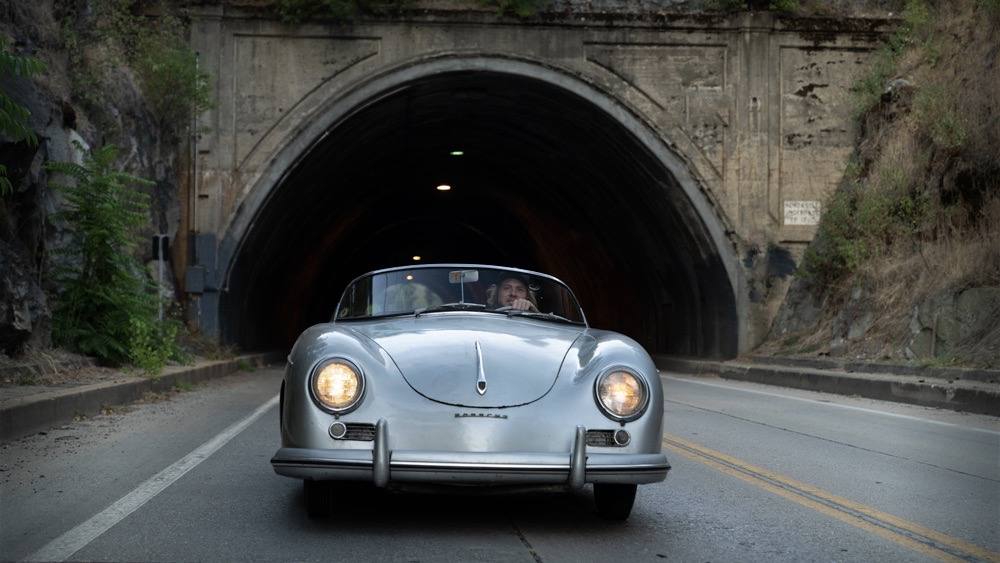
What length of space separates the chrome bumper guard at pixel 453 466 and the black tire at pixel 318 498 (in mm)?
312

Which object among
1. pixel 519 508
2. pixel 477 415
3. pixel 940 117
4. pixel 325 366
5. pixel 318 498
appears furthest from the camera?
pixel 940 117

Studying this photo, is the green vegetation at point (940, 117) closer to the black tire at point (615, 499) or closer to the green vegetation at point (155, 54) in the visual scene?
the green vegetation at point (155, 54)

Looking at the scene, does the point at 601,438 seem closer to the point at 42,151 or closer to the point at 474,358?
the point at 474,358

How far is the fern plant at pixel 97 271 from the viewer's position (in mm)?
13188

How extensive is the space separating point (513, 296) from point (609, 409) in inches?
61.2

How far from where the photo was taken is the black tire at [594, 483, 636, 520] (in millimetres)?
5145

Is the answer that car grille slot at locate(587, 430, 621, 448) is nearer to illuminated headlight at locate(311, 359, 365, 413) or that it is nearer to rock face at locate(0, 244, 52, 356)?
illuminated headlight at locate(311, 359, 365, 413)

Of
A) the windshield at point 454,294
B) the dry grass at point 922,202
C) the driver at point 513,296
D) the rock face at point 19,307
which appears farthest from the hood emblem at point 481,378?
the dry grass at point 922,202

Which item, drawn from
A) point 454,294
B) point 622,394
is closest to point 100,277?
point 454,294

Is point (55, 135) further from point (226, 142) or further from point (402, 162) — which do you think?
point (402, 162)

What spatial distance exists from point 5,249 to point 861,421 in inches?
361

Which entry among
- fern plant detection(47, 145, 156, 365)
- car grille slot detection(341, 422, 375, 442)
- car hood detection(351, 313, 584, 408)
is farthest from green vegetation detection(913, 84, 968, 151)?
car grille slot detection(341, 422, 375, 442)

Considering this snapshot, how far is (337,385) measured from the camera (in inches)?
188

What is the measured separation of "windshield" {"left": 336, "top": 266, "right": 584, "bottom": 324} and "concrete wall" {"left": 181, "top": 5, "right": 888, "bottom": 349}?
51.9 feet
